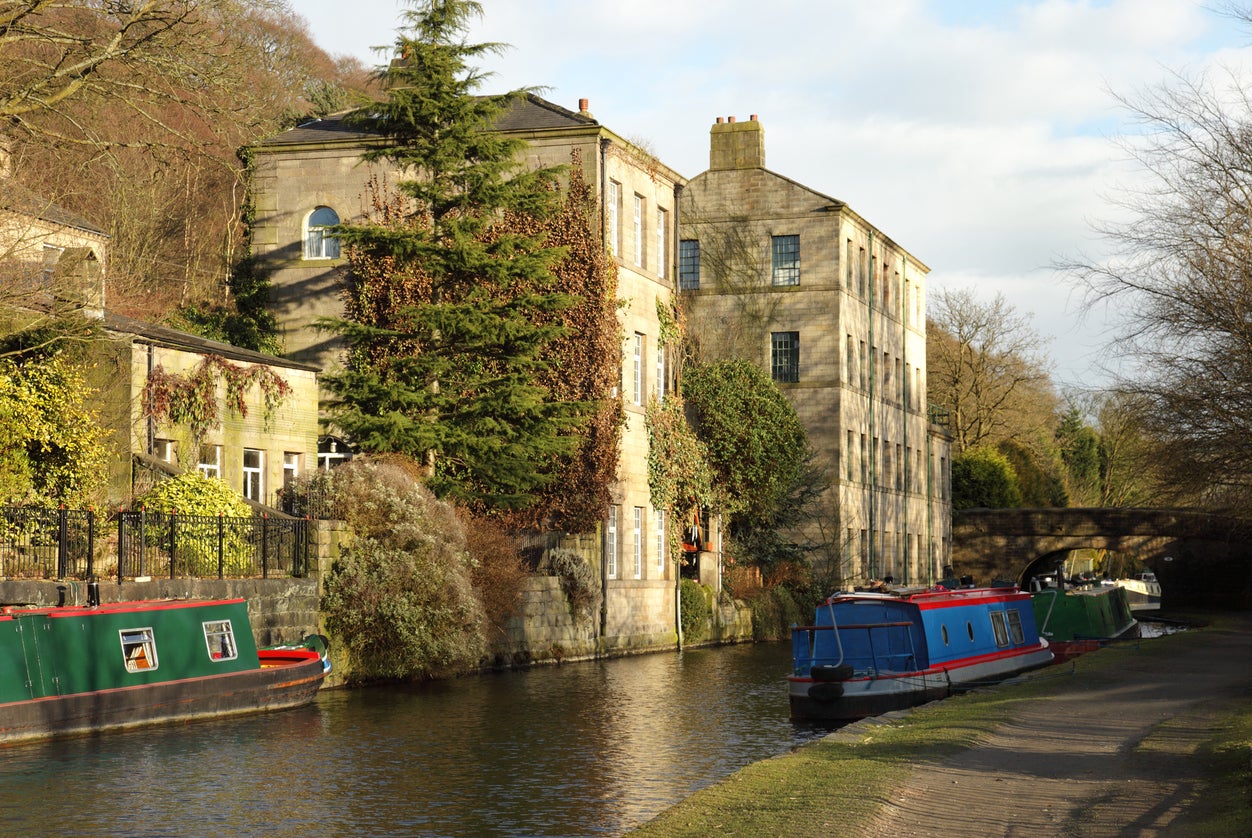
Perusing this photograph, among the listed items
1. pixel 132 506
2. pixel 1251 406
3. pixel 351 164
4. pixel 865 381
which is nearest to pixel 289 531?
pixel 132 506

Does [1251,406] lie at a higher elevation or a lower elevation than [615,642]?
higher

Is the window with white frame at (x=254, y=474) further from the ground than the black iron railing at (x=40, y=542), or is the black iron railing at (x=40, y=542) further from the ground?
the window with white frame at (x=254, y=474)

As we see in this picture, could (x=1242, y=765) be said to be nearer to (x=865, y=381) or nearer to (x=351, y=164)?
(x=351, y=164)

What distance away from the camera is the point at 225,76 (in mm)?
18234

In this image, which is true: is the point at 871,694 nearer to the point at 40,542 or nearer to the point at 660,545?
the point at 40,542

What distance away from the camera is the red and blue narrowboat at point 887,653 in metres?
24.8

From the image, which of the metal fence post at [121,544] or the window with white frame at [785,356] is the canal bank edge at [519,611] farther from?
the window with white frame at [785,356]

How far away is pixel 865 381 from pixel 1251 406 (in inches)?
1209

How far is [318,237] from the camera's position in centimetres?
4019

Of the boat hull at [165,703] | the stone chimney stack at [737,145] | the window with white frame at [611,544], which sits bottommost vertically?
the boat hull at [165,703]

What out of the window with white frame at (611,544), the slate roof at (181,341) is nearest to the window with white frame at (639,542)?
the window with white frame at (611,544)

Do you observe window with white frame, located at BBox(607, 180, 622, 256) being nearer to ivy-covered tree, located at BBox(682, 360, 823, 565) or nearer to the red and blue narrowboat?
ivy-covered tree, located at BBox(682, 360, 823, 565)

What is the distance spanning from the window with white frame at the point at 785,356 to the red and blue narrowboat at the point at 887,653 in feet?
82.4

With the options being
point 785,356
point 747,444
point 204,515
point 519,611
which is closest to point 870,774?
point 204,515
